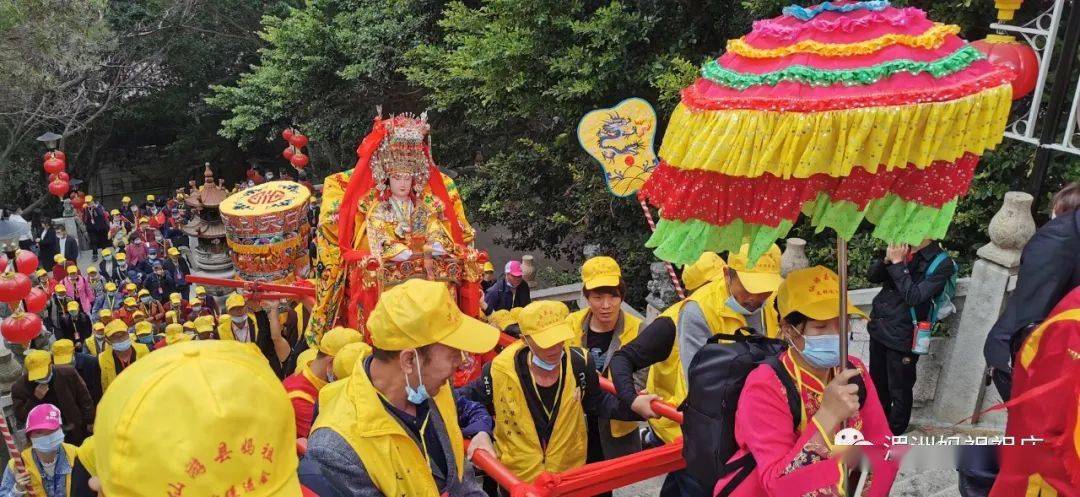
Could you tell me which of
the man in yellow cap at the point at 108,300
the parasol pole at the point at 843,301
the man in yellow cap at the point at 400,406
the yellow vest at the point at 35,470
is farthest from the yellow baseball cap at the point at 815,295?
the man in yellow cap at the point at 108,300

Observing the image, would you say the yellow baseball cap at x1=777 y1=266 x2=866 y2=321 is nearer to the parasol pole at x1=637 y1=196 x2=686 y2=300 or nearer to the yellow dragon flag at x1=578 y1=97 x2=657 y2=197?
the parasol pole at x1=637 y1=196 x2=686 y2=300

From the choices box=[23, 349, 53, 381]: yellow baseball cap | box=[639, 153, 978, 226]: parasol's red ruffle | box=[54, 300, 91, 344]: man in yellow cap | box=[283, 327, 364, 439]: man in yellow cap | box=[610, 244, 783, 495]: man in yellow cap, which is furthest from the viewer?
box=[54, 300, 91, 344]: man in yellow cap

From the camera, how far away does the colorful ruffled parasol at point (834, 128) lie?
232 centimetres

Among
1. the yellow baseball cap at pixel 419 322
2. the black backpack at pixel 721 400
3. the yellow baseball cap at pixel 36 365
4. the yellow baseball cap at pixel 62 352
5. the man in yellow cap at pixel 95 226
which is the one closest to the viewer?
the black backpack at pixel 721 400

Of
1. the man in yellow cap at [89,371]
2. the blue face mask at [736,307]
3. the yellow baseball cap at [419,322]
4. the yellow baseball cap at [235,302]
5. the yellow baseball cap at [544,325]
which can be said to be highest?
the yellow baseball cap at [419,322]

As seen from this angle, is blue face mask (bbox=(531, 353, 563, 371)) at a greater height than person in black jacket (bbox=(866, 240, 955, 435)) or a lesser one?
greater

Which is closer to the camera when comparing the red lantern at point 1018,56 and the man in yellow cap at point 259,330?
the red lantern at point 1018,56

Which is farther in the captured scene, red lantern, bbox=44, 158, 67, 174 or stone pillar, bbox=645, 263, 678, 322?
red lantern, bbox=44, 158, 67, 174

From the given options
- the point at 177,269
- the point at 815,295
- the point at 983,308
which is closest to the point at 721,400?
the point at 815,295

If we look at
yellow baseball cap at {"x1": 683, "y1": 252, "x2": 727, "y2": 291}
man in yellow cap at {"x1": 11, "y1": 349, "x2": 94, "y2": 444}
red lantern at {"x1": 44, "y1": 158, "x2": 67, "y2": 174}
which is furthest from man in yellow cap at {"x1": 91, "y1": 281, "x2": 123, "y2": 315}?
yellow baseball cap at {"x1": 683, "y1": 252, "x2": 727, "y2": 291}

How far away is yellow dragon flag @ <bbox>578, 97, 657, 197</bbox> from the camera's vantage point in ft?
16.4

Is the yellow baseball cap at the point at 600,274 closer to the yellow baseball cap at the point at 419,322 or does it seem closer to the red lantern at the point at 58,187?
the yellow baseball cap at the point at 419,322

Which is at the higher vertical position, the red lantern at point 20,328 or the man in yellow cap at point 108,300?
the red lantern at point 20,328

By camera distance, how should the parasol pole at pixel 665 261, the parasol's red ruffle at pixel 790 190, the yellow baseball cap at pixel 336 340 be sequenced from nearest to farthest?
the parasol's red ruffle at pixel 790 190 → the parasol pole at pixel 665 261 → the yellow baseball cap at pixel 336 340
